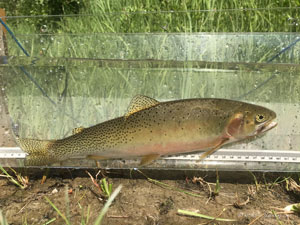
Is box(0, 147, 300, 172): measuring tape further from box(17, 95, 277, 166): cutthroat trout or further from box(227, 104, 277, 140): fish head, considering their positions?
box(227, 104, 277, 140): fish head

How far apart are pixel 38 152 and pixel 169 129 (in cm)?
94

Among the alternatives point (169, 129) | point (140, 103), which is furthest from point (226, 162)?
point (140, 103)

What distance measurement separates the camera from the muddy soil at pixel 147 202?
180 cm

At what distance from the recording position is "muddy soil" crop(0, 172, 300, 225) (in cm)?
180

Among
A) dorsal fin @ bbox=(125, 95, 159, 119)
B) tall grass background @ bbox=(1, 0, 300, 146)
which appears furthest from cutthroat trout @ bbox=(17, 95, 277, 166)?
tall grass background @ bbox=(1, 0, 300, 146)

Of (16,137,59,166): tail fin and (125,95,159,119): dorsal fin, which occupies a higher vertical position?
(125,95,159,119): dorsal fin

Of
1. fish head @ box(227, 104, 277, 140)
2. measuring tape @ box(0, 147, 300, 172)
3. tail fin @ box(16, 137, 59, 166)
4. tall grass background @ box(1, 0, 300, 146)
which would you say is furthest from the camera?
tall grass background @ box(1, 0, 300, 146)

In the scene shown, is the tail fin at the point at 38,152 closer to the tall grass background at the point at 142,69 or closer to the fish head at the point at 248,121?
the tall grass background at the point at 142,69

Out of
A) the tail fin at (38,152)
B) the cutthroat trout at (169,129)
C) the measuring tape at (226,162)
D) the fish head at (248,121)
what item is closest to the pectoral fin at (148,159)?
the cutthroat trout at (169,129)

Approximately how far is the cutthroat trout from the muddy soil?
303mm

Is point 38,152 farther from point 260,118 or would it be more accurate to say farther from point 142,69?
point 260,118

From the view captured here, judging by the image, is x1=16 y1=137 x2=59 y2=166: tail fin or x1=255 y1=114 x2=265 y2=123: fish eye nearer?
x1=255 y1=114 x2=265 y2=123: fish eye

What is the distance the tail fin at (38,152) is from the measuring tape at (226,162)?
166 mm

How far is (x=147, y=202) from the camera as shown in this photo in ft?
6.30
